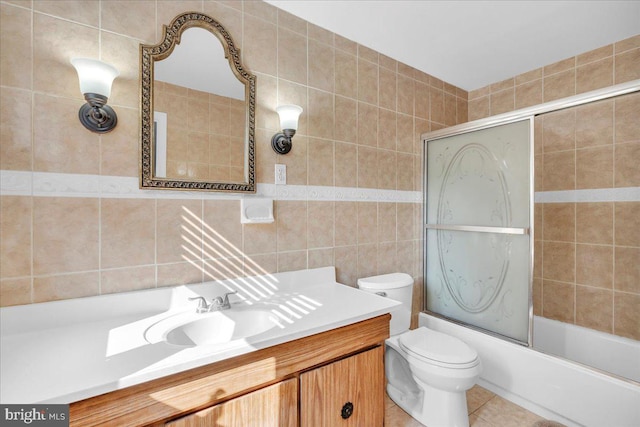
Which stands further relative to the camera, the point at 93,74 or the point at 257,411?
the point at 93,74

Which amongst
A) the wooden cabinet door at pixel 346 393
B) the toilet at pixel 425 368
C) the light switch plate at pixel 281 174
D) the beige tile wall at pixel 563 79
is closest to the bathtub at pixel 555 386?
the toilet at pixel 425 368

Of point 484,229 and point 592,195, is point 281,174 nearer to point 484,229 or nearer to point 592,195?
point 484,229

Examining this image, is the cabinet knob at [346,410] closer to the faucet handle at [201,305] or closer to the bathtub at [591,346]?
the faucet handle at [201,305]

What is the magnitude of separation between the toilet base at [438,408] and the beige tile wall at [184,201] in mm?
782

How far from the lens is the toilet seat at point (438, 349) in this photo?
1.50m

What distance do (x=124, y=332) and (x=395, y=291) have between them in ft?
4.75

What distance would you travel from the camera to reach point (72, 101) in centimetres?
114

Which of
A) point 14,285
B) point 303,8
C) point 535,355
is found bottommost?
point 535,355

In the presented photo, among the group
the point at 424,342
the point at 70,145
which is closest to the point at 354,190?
the point at 424,342

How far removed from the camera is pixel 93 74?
1093 mm

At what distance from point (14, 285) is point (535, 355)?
2.57 meters

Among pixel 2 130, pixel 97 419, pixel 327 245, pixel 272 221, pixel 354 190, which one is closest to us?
pixel 97 419

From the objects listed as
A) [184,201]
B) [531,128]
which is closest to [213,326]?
[184,201]

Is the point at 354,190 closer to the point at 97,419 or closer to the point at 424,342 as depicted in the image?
the point at 424,342
